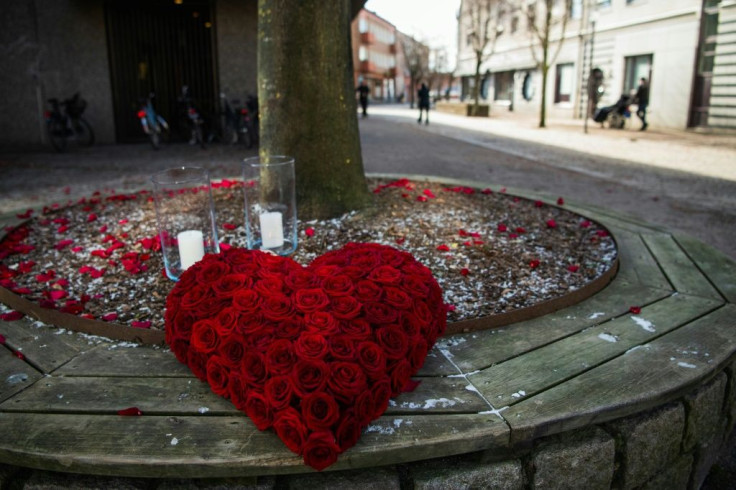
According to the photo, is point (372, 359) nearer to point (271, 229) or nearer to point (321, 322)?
point (321, 322)

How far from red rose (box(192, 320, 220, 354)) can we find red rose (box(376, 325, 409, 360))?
51 cm

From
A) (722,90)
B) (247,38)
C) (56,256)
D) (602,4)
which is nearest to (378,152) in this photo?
(247,38)

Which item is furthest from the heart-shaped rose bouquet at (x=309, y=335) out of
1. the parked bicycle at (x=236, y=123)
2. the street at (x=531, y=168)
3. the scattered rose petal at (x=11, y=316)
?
the parked bicycle at (x=236, y=123)

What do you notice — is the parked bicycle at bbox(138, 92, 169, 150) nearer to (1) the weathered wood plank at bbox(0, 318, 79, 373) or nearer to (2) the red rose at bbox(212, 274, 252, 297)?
(1) the weathered wood plank at bbox(0, 318, 79, 373)

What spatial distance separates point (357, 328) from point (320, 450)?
1.23 feet

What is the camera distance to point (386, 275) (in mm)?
1812

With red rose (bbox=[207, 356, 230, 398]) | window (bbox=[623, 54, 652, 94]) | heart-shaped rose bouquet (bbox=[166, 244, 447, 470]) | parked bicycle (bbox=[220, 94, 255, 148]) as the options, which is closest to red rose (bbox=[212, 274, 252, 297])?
heart-shaped rose bouquet (bbox=[166, 244, 447, 470])

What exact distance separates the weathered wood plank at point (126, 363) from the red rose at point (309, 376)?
0.56m

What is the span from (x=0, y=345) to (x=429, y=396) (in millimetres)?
1689

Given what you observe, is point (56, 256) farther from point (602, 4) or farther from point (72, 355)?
point (602, 4)

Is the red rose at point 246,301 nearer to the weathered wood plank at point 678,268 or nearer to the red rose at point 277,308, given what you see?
the red rose at point 277,308

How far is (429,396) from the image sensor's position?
1661 mm

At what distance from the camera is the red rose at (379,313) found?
1623 mm

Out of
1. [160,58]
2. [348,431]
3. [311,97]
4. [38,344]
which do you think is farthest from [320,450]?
[160,58]
